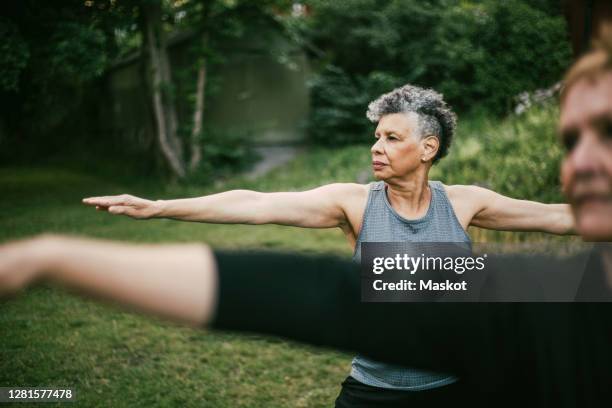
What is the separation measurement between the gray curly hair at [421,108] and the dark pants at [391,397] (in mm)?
1327

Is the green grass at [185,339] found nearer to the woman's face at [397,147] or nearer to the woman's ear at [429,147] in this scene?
the woman's face at [397,147]

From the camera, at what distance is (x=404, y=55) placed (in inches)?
762

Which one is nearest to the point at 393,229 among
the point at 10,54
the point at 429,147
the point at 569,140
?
the point at 429,147

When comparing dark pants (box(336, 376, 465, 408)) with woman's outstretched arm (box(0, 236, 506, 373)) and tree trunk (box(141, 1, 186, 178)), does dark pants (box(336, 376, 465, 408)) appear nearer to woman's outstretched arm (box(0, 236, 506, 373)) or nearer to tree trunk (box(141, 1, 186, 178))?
woman's outstretched arm (box(0, 236, 506, 373))

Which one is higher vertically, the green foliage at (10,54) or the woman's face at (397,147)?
the green foliage at (10,54)

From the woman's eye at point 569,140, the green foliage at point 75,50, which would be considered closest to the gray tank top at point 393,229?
the woman's eye at point 569,140

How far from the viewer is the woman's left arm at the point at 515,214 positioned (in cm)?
230

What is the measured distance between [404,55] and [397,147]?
17.8 m

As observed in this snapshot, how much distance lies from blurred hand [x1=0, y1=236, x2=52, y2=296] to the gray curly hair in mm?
2329

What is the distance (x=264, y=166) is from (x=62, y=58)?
8.10m

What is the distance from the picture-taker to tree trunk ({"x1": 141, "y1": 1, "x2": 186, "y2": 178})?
1374 centimetres

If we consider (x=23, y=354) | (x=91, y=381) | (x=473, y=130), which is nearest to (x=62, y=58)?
(x=23, y=354)

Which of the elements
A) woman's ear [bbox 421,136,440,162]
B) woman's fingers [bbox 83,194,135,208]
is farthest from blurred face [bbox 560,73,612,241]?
woman's ear [bbox 421,136,440,162]

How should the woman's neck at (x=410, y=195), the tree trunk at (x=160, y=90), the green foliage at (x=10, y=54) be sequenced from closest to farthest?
the woman's neck at (x=410, y=195) → the green foliage at (x=10, y=54) → the tree trunk at (x=160, y=90)
